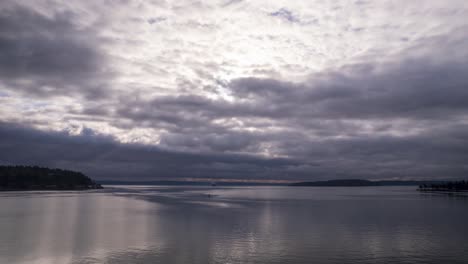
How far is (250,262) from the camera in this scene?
104 ft

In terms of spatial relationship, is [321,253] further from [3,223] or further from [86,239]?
[3,223]

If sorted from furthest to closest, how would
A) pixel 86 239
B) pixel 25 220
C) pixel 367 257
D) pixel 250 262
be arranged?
1. pixel 25 220
2. pixel 86 239
3. pixel 367 257
4. pixel 250 262

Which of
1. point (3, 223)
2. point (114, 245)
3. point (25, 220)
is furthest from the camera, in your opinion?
point (25, 220)

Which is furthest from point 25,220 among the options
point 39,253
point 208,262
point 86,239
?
point 208,262

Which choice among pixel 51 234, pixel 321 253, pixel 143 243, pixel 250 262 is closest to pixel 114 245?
pixel 143 243

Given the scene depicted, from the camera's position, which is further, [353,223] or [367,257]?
[353,223]

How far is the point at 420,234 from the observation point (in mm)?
46938

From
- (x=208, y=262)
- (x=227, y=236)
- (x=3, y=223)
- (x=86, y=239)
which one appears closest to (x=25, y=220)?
(x=3, y=223)

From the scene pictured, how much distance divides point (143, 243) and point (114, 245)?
2.94 meters

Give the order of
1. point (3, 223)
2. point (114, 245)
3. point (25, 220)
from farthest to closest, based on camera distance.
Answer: point (25, 220) → point (3, 223) → point (114, 245)

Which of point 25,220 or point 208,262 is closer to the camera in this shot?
point 208,262

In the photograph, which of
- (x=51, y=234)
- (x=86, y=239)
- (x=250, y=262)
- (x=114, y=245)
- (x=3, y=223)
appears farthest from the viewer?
(x=3, y=223)

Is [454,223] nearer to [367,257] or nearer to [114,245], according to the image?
[367,257]

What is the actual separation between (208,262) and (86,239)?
18.4 m
